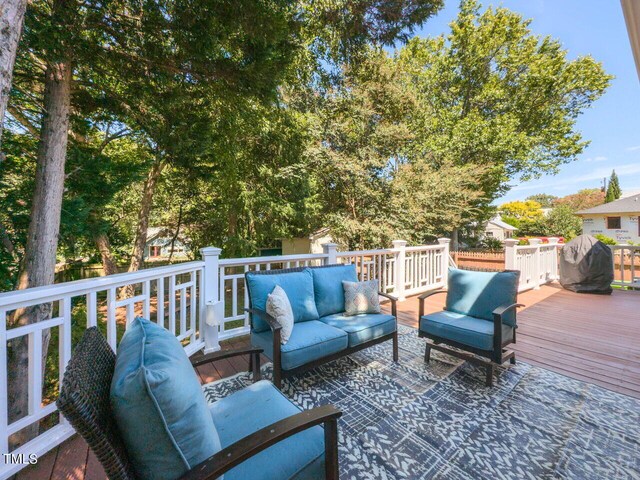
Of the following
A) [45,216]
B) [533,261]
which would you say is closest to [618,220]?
[533,261]

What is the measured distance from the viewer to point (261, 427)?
53.1 inches

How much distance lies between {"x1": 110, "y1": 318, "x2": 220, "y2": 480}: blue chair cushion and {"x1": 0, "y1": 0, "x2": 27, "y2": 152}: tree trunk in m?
1.84

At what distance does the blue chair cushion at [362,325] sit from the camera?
8.79ft

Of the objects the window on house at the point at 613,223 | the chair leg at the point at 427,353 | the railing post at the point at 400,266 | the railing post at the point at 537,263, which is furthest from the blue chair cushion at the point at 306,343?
the window on house at the point at 613,223

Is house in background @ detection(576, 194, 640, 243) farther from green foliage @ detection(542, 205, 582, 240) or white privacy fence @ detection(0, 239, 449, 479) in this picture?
white privacy fence @ detection(0, 239, 449, 479)

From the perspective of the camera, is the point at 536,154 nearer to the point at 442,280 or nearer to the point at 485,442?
the point at 442,280

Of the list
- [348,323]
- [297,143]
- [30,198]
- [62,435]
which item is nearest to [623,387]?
[348,323]

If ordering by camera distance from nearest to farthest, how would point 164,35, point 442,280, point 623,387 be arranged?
1. point 623,387
2. point 164,35
3. point 442,280

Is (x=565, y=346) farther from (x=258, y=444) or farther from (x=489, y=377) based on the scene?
(x=258, y=444)

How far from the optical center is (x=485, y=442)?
6.20 feet

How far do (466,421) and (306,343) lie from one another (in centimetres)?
137

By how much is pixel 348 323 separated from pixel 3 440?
7.88ft

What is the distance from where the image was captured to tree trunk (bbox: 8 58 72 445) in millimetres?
3258

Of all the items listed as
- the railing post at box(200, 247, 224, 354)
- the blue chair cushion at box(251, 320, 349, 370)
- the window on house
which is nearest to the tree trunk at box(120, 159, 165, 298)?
the railing post at box(200, 247, 224, 354)
